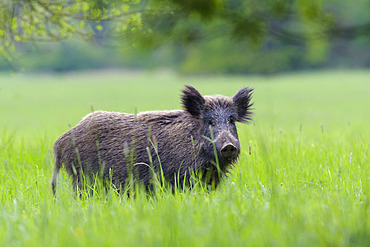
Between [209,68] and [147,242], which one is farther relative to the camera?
[209,68]

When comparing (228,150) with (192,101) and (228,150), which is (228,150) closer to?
(228,150)

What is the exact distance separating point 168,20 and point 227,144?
68.8 inches

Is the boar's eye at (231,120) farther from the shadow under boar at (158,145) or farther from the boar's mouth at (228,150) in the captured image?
the boar's mouth at (228,150)

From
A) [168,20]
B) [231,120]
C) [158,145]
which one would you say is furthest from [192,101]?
[168,20]

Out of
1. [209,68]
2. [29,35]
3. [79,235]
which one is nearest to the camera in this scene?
[79,235]

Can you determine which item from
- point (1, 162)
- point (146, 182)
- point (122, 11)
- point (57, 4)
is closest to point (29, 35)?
point (57, 4)

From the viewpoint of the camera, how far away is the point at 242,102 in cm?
529

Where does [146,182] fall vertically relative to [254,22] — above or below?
below

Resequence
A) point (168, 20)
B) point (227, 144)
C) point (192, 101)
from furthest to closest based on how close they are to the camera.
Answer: point (168, 20) → point (192, 101) → point (227, 144)

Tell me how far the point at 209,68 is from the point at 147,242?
58.7 metres

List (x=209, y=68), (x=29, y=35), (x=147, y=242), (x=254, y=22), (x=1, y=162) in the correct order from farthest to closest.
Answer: (x=209, y=68)
(x=29, y=35)
(x=1, y=162)
(x=254, y=22)
(x=147, y=242)

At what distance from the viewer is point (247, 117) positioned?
17.8 ft

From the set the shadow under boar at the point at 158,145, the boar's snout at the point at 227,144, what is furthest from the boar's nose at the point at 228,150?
the shadow under boar at the point at 158,145

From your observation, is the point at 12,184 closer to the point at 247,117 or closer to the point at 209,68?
the point at 247,117
